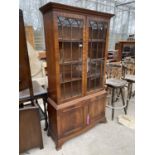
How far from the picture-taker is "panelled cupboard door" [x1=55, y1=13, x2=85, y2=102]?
5.82 ft

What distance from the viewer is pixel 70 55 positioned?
→ 198 centimetres

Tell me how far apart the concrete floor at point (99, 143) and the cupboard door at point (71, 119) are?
0.20 metres

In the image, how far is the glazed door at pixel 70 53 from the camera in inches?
70.0

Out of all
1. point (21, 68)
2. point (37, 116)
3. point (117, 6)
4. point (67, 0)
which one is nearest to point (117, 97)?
point (37, 116)

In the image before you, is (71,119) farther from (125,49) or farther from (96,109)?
(125,49)

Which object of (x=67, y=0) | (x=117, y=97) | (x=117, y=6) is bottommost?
(x=117, y=97)

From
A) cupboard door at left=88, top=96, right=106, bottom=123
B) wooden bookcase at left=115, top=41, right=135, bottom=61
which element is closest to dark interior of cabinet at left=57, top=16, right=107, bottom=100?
cupboard door at left=88, top=96, right=106, bottom=123

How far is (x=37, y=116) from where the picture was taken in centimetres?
184

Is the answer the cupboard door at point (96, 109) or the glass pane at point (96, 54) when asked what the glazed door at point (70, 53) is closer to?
the glass pane at point (96, 54)

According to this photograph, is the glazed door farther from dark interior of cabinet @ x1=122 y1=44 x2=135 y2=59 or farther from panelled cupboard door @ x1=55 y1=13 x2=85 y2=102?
dark interior of cabinet @ x1=122 y1=44 x2=135 y2=59

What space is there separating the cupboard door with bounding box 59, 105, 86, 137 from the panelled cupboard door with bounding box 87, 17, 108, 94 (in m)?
0.35
